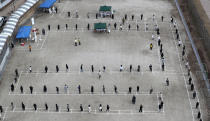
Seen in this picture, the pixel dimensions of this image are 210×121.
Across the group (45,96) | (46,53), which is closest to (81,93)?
(45,96)

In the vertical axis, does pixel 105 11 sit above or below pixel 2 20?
above

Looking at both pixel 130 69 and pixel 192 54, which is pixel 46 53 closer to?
pixel 130 69

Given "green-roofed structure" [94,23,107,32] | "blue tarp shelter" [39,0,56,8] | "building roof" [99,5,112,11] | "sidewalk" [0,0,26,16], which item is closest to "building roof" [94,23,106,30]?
"green-roofed structure" [94,23,107,32]

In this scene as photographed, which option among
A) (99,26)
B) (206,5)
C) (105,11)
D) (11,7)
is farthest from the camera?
(11,7)

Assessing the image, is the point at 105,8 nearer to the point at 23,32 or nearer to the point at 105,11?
the point at 105,11

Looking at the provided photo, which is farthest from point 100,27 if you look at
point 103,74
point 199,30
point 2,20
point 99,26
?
point 2,20

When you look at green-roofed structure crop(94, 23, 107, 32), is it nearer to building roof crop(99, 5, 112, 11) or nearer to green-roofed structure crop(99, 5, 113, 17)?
green-roofed structure crop(99, 5, 113, 17)

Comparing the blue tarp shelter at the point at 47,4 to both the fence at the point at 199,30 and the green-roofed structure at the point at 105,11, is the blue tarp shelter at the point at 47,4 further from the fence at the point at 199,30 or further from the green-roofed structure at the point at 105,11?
the fence at the point at 199,30

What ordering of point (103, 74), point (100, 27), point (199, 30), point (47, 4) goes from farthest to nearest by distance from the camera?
point (47, 4) < point (199, 30) < point (100, 27) < point (103, 74)
